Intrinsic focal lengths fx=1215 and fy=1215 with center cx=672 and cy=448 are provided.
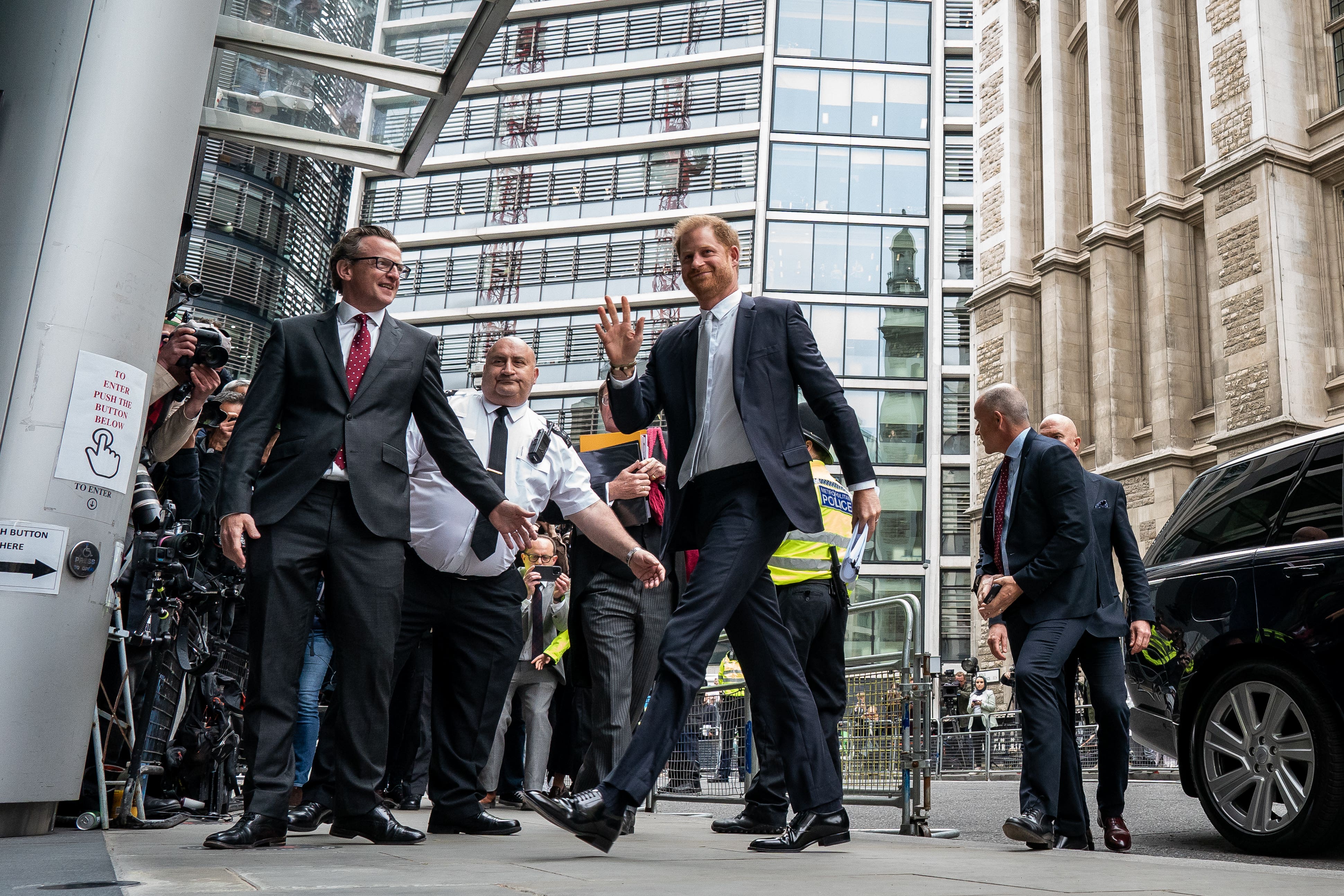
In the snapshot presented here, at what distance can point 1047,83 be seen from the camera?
3441 centimetres

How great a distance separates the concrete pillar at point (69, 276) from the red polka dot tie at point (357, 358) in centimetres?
114

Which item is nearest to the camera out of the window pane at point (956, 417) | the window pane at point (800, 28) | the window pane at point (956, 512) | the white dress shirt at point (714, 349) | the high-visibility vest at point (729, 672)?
the white dress shirt at point (714, 349)

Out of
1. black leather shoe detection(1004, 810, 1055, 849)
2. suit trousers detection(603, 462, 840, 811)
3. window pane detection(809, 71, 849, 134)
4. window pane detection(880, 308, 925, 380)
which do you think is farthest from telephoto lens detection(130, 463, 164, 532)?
window pane detection(809, 71, 849, 134)

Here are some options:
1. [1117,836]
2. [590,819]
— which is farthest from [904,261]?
[590,819]

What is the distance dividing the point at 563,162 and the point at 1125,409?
32.2 meters

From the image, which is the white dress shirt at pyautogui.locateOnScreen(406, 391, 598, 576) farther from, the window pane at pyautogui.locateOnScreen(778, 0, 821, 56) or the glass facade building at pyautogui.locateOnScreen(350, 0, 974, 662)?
the window pane at pyautogui.locateOnScreen(778, 0, 821, 56)

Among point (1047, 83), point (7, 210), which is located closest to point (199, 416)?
point (7, 210)

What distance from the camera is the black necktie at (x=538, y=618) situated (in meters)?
Result: 8.56

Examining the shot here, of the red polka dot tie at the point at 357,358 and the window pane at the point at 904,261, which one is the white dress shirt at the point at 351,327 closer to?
the red polka dot tie at the point at 357,358

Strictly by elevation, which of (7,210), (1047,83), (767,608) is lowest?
(767,608)

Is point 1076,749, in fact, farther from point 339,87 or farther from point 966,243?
point 966,243

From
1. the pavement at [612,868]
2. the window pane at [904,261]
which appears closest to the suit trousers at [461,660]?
the pavement at [612,868]

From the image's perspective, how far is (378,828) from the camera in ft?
14.2

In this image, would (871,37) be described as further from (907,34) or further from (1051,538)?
(1051,538)
